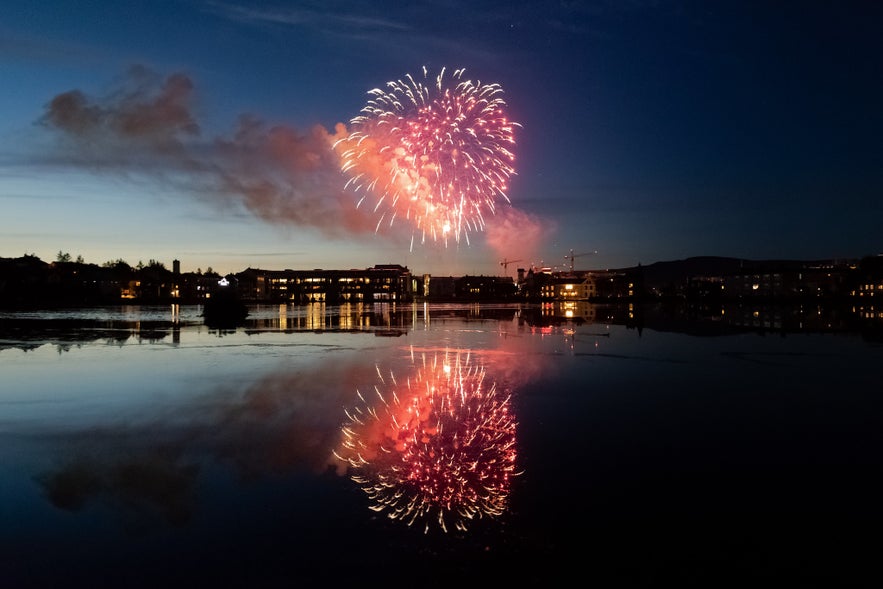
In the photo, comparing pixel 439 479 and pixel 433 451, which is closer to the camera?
pixel 439 479

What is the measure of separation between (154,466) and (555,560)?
706 centimetres

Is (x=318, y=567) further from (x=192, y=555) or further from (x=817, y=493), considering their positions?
(x=817, y=493)

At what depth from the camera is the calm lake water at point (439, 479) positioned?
22.9 feet

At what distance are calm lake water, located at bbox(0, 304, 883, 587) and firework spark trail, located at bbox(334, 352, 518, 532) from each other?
0.18 feet

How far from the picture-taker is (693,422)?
46.6 ft

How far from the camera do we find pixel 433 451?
11.5 m

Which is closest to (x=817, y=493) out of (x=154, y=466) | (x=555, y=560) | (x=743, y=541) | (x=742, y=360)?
(x=743, y=541)

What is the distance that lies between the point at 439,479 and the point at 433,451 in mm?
1591

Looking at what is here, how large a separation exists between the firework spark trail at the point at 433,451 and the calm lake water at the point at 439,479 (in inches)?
2.2

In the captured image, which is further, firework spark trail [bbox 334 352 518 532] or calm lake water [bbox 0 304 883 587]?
firework spark trail [bbox 334 352 518 532]

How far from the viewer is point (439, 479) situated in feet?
32.4

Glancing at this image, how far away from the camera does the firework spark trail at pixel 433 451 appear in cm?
874

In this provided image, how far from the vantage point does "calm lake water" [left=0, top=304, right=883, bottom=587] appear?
22.9 feet

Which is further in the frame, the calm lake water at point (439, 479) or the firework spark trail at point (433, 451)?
the firework spark trail at point (433, 451)
